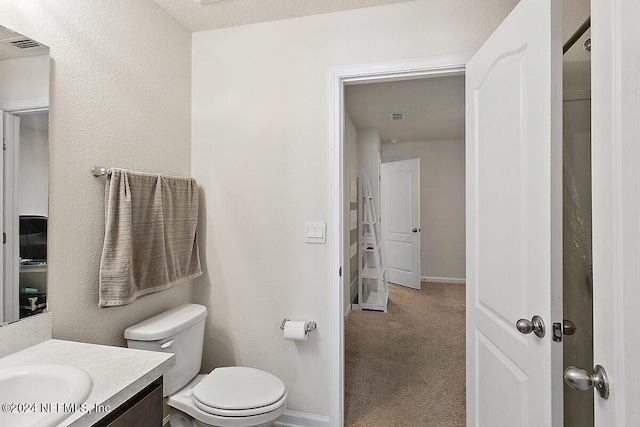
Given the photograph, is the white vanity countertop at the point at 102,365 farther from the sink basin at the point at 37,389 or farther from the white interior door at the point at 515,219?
the white interior door at the point at 515,219

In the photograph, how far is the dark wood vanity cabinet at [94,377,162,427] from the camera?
0.89 metres

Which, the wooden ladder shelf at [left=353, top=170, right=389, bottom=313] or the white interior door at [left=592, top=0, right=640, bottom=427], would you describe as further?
the wooden ladder shelf at [left=353, top=170, right=389, bottom=313]

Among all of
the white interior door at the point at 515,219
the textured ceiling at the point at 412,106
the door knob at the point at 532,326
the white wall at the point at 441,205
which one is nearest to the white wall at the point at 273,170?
the white interior door at the point at 515,219

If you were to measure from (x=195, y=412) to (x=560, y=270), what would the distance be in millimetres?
1573

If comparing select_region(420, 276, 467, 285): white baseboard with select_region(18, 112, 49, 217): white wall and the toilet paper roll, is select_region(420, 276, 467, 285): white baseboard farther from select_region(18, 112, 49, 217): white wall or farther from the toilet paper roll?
select_region(18, 112, 49, 217): white wall

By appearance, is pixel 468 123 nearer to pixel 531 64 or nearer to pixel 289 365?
pixel 531 64

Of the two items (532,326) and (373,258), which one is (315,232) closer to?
(532,326)

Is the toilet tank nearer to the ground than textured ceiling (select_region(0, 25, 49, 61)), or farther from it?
nearer to the ground

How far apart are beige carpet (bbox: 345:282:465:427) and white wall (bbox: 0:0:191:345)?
4.87 feet

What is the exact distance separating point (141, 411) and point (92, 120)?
1192mm

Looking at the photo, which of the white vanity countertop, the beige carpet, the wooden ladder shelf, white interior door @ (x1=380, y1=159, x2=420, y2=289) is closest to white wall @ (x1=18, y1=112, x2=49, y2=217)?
the white vanity countertop

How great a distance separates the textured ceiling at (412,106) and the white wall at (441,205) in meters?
0.53

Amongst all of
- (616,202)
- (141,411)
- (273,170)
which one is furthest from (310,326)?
(616,202)

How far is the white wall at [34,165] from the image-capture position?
3.90 feet
